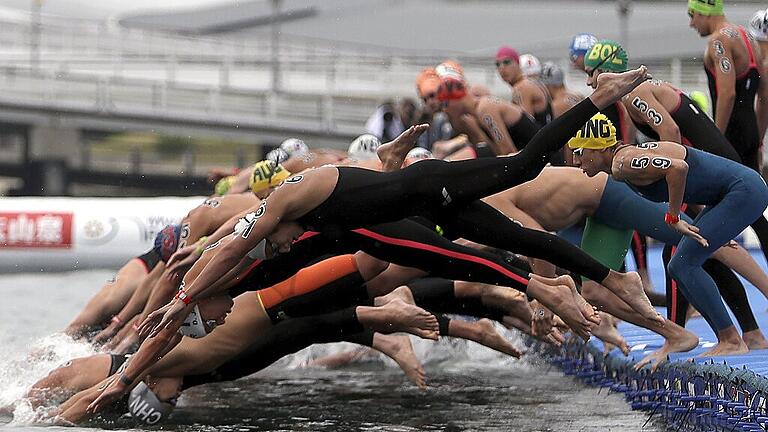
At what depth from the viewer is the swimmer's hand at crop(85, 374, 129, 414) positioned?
6.74m

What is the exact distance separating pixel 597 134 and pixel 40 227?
458 inches

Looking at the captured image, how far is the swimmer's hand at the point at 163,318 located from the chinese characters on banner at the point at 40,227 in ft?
34.3

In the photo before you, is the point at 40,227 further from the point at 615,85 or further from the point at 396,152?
the point at 615,85

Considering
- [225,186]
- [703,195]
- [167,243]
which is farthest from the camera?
[225,186]

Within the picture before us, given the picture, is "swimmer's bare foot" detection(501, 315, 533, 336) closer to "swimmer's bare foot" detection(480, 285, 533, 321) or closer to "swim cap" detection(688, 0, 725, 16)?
"swimmer's bare foot" detection(480, 285, 533, 321)

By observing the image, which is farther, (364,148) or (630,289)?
(364,148)

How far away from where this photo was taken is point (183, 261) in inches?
299

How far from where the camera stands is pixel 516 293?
292 inches

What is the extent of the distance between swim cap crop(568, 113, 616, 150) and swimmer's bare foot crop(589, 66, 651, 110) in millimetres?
423

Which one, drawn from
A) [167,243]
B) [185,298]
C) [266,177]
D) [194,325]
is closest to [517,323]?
[194,325]

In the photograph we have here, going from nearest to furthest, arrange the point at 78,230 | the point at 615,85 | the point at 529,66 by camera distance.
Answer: the point at 615,85
the point at 529,66
the point at 78,230

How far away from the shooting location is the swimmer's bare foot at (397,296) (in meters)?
7.51

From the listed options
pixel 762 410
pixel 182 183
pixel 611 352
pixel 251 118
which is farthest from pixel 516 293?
pixel 182 183

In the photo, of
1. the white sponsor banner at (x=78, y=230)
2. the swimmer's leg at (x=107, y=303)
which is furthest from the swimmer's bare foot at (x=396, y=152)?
the white sponsor banner at (x=78, y=230)
